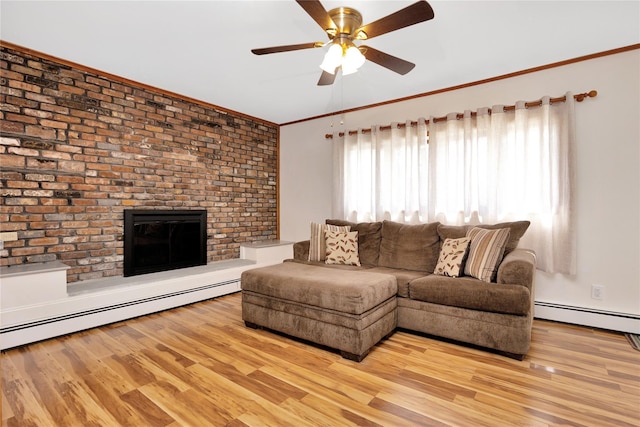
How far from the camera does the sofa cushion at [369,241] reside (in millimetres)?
3727

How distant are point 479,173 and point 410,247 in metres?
1.07

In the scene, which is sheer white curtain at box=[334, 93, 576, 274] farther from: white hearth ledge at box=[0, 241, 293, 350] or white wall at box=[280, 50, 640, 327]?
white hearth ledge at box=[0, 241, 293, 350]

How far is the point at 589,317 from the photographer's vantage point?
120 inches

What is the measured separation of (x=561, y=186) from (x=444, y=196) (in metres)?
1.06

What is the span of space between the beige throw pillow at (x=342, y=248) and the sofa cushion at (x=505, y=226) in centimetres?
90

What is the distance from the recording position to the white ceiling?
2355 mm

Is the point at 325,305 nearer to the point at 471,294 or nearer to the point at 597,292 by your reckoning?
the point at 471,294

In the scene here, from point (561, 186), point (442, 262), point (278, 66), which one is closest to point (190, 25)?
point (278, 66)

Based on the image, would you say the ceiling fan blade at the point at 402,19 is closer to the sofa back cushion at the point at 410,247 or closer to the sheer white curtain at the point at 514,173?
the sheer white curtain at the point at 514,173

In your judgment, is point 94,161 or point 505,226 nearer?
point 505,226

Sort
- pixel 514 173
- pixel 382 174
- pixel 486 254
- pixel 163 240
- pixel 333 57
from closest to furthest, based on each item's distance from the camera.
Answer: pixel 333 57 < pixel 486 254 < pixel 514 173 < pixel 163 240 < pixel 382 174

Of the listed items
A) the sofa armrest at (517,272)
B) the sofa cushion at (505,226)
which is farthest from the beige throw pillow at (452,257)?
the sofa armrest at (517,272)

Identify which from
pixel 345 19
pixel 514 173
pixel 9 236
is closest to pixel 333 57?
pixel 345 19

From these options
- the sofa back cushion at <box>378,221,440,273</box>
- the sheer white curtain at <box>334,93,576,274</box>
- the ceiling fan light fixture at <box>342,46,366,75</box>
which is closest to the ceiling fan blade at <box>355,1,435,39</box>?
the ceiling fan light fixture at <box>342,46,366,75</box>
